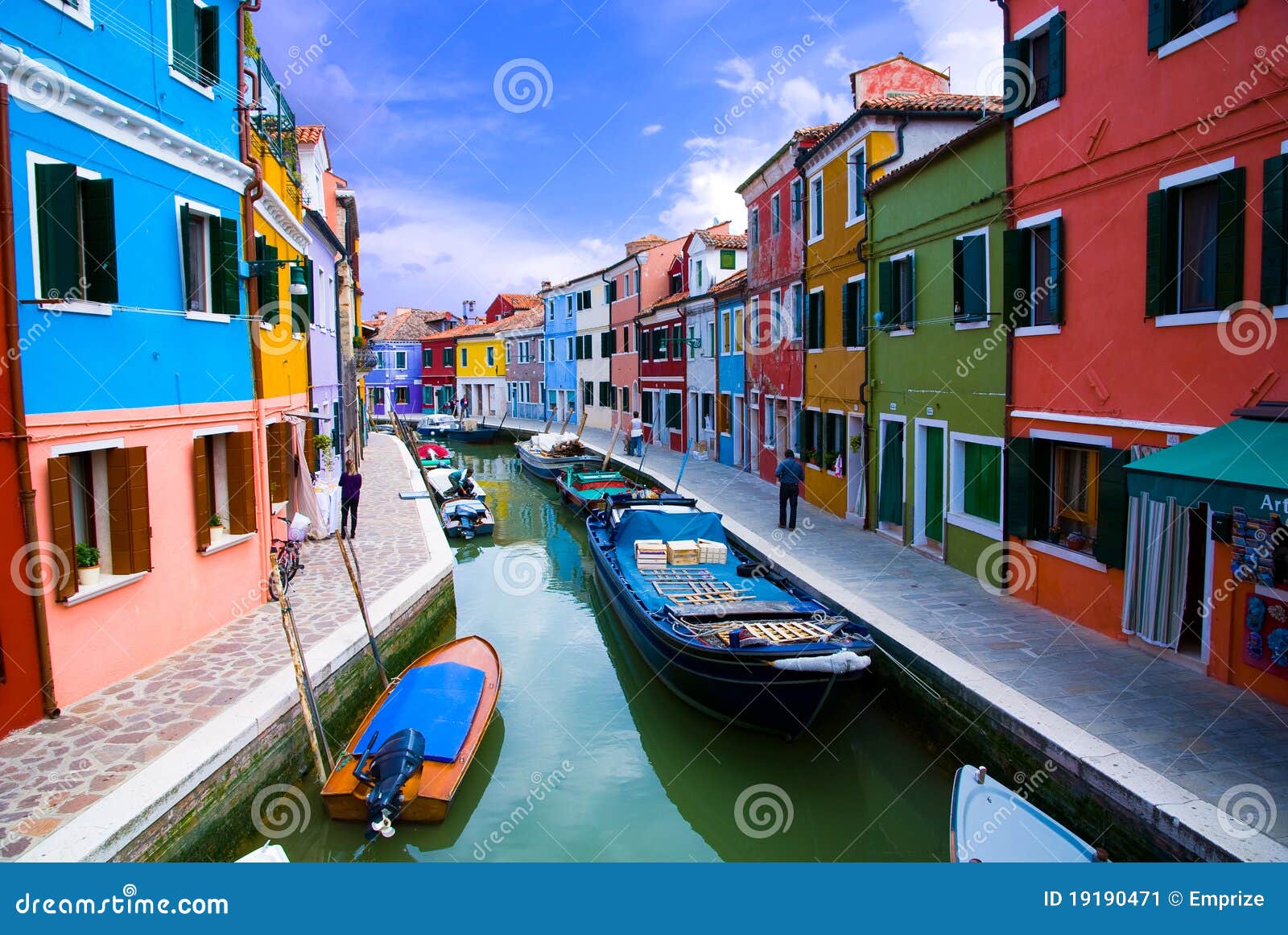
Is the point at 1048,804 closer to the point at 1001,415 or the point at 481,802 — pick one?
the point at 481,802

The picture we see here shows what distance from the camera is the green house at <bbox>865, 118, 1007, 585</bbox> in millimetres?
12047

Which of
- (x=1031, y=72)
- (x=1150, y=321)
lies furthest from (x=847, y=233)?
(x=1150, y=321)

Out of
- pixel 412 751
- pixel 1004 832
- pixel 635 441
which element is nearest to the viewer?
pixel 1004 832

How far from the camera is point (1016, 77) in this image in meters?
11.1

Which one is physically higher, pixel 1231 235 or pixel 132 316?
pixel 1231 235

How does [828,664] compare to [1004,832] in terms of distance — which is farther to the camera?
[828,664]

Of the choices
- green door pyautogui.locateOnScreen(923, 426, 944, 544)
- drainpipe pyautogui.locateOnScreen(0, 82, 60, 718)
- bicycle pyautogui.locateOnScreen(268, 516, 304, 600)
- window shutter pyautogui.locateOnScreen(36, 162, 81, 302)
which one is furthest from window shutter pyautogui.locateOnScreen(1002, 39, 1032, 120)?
bicycle pyautogui.locateOnScreen(268, 516, 304, 600)

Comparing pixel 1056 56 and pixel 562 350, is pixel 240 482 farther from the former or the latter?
pixel 562 350

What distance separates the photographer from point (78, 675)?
798 cm

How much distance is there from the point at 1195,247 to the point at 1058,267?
2.03 m

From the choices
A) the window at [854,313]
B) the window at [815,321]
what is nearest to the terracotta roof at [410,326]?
the window at [815,321]

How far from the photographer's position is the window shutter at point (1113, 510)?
30.1ft

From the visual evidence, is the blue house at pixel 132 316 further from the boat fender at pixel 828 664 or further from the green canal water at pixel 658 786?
the boat fender at pixel 828 664

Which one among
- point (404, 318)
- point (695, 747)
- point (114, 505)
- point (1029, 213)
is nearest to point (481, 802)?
point (695, 747)
